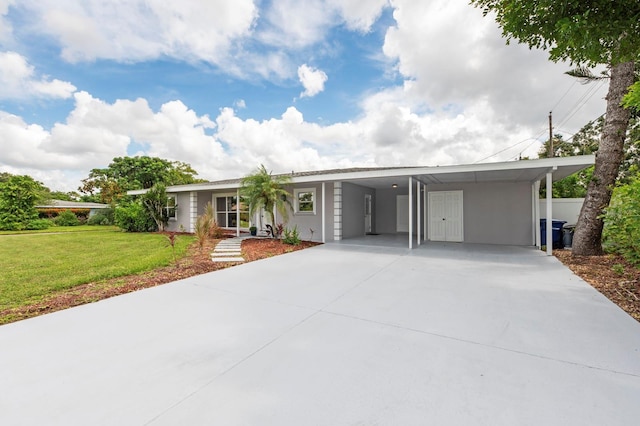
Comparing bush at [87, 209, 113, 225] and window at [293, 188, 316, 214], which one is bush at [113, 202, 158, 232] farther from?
bush at [87, 209, 113, 225]

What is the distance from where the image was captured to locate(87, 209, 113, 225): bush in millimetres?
24359

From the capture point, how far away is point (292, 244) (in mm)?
10352

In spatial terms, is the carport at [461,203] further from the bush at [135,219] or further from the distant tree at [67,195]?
the distant tree at [67,195]

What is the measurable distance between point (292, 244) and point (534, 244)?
9229mm

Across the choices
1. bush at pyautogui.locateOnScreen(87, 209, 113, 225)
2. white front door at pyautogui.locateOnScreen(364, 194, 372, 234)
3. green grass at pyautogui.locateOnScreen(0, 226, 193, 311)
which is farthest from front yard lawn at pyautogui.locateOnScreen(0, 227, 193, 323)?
bush at pyautogui.locateOnScreen(87, 209, 113, 225)

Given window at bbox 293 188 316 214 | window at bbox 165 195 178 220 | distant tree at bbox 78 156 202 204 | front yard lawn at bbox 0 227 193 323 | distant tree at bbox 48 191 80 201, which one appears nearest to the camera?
front yard lawn at bbox 0 227 193 323

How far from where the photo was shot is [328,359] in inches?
99.8

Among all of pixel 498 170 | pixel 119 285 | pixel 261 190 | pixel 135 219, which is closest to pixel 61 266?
pixel 119 285

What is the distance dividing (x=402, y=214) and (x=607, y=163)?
7962mm

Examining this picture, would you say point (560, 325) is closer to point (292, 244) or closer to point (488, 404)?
point (488, 404)

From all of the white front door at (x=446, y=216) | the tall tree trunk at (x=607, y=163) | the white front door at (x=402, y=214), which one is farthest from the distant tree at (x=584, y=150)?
the white front door at (x=402, y=214)

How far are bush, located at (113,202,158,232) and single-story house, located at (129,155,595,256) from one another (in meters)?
2.83

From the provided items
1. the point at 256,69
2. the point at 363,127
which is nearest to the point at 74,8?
the point at 256,69

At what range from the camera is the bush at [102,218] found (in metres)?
24.4
